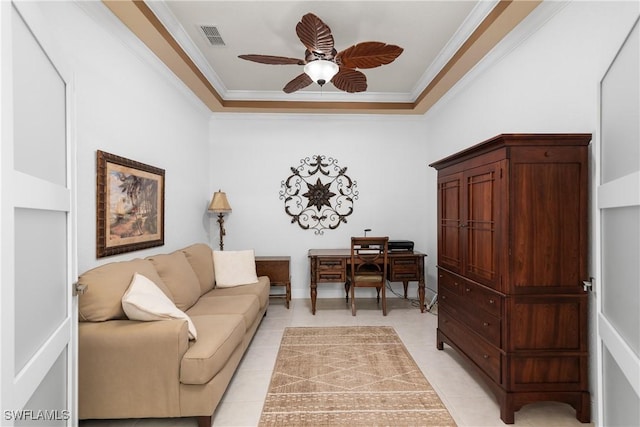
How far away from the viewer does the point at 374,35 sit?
3.24 m

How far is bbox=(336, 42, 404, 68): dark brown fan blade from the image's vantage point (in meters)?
2.53

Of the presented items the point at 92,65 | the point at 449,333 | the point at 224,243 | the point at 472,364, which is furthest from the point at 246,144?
the point at 472,364

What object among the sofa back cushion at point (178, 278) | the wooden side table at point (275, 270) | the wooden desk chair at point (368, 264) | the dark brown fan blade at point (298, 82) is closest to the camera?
the sofa back cushion at point (178, 278)

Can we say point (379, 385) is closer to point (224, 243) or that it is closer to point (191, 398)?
point (191, 398)

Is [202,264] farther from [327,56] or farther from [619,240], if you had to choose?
[619,240]

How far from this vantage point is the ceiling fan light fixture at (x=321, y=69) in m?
2.70

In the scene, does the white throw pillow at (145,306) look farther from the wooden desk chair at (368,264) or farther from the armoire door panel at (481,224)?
the wooden desk chair at (368,264)

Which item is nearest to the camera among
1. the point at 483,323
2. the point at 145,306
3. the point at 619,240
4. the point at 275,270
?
the point at 619,240

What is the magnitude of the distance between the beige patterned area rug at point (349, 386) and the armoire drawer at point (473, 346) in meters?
0.39

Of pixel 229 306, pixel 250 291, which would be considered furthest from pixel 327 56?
pixel 250 291

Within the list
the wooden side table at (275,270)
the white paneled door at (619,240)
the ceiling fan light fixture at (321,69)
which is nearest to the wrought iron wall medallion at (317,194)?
the wooden side table at (275,270)

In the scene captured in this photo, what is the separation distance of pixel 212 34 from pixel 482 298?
3.25m

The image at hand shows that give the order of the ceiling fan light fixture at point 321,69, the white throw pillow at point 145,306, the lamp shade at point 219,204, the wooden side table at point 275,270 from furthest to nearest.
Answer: the lamp shade at point 219,204, the wooden side table at point 275,270, the ceiling fan light fixture at point 321,69, the white throw pillow at point 145,306

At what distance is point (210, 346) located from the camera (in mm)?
2053
